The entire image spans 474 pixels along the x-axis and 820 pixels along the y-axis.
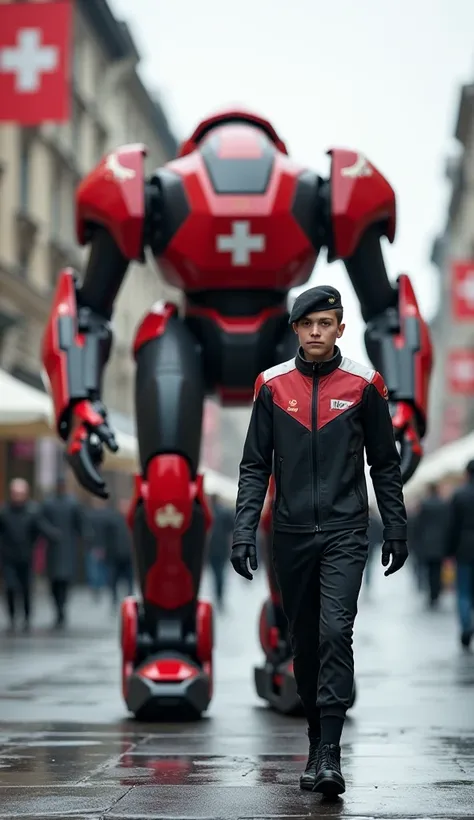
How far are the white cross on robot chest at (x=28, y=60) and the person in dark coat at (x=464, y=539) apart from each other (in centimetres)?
529

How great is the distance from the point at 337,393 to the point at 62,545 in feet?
43.2

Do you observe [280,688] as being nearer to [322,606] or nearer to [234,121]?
[322,606]

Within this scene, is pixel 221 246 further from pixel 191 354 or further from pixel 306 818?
pixel 306 818

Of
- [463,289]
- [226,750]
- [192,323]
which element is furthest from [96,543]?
[226,750]

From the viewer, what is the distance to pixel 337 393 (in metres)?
5.11

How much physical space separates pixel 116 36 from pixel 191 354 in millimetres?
35842

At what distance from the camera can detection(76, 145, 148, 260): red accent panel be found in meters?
6.86

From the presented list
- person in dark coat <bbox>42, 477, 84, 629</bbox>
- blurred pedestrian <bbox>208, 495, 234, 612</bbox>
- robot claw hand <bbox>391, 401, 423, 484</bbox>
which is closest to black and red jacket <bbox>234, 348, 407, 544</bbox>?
robot claw hand <bbox>391, 401, 423, 484</bbox>

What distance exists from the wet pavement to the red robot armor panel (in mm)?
1988

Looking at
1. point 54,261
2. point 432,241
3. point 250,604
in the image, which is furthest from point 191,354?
point 432,241

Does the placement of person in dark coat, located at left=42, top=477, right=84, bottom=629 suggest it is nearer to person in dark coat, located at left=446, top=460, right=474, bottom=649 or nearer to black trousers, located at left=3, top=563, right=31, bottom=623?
black trousers, located at left=3, top=563, right=31, bottom=623

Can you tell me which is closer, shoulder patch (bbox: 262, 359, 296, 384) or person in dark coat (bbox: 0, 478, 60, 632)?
shoulder patch (bbox: 262, 359, 296, 384)

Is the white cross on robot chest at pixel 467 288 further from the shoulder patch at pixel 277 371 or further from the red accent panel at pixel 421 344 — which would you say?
the shoulder patch at pixel 277 371

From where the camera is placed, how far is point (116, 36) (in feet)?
136
